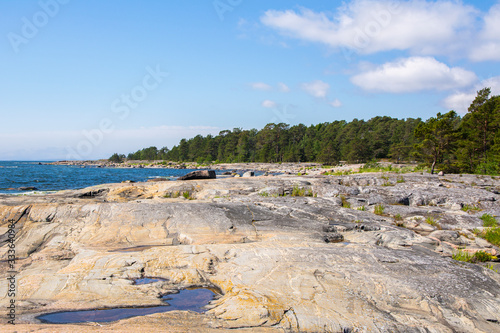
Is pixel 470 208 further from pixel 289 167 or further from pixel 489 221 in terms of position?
pixel 289 167

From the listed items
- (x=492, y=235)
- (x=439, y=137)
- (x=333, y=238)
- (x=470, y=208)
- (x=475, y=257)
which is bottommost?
(x=475, y=257)

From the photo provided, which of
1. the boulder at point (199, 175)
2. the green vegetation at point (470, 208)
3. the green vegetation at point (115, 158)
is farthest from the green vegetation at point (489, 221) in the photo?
the green vegetation at point (115, 158)

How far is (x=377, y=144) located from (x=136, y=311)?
9348 cm

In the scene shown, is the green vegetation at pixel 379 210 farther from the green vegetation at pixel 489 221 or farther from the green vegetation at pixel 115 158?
the green vegetation at pixel 115 158

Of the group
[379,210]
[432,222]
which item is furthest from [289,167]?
[432,222]

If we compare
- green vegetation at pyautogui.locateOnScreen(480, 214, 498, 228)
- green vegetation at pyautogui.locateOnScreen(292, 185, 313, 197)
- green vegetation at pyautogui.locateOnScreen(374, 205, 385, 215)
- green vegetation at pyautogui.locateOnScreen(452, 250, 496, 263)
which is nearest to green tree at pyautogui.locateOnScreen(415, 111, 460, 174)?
green vegetation at pyautogui.locateOnScreen(480, 214, 498, 228)

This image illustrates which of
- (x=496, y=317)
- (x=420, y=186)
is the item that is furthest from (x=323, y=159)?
(x=496, y=317)

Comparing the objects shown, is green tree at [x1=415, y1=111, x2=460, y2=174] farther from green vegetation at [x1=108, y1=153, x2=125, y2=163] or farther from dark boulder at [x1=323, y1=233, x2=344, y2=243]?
green vegetation at [x1=108, y1=153, x2=125, y2=163]

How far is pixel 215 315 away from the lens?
609cm

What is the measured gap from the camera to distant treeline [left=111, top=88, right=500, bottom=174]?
32562mm

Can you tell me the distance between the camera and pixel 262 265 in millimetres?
8086

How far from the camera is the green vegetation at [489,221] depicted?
12.8 metres

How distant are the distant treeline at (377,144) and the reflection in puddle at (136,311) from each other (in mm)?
32456

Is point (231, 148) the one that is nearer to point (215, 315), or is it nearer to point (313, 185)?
point (313, 185)
